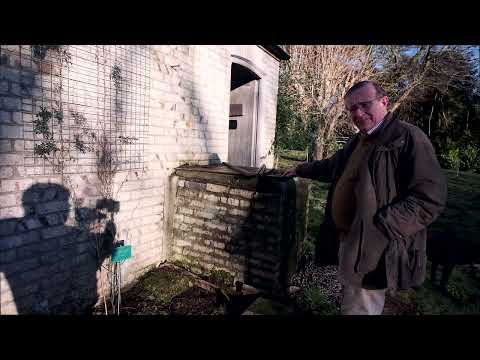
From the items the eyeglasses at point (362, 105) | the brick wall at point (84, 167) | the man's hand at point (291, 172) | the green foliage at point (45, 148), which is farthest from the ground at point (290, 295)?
the eyeglasses at point (362, 105)

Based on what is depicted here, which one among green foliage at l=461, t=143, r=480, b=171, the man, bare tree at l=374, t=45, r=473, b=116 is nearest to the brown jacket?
the man

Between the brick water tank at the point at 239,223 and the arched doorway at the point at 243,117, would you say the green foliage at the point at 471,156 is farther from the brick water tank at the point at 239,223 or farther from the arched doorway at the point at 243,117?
the brick water tank at the point at 239,223

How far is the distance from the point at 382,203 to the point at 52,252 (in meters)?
3.04

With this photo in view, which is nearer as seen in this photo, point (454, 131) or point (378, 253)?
point (378, 253)

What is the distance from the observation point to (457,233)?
5.80m

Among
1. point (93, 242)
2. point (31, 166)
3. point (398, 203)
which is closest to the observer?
point (398, 203)

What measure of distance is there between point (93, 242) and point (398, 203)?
10.1 ft

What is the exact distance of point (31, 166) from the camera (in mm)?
2457

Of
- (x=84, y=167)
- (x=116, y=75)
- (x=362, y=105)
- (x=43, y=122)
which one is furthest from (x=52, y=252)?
(x=362, y=105)

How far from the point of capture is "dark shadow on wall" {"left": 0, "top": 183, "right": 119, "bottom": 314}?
243cm

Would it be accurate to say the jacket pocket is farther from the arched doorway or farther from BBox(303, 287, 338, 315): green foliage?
the arched doorway
